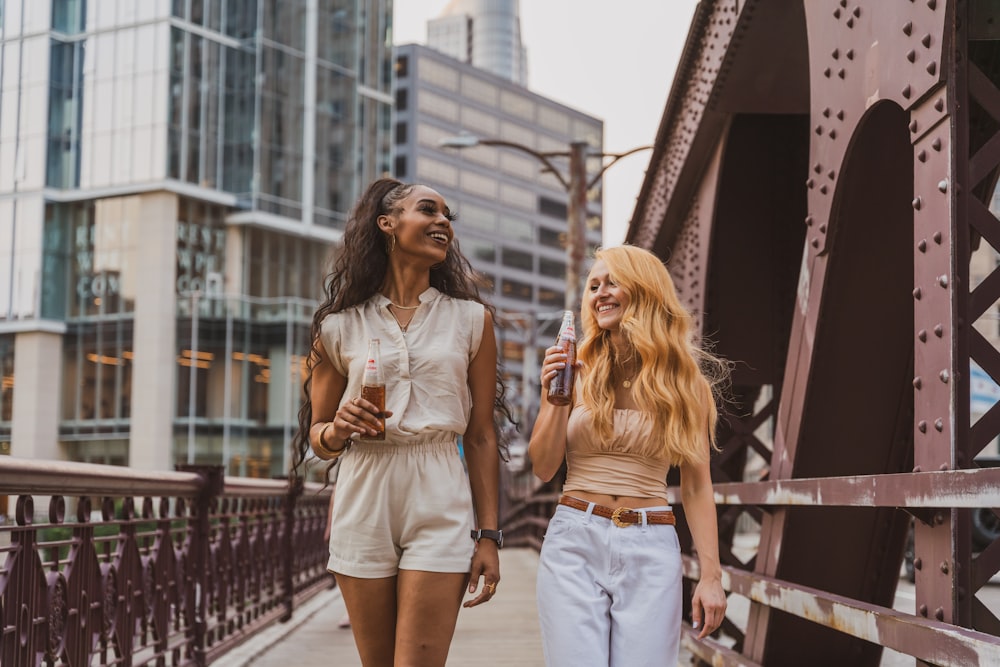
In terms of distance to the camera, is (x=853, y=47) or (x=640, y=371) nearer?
(x=640, y=371)

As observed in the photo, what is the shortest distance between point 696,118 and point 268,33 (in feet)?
139

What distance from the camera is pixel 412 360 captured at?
394cm

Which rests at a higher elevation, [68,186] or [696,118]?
[68,186]

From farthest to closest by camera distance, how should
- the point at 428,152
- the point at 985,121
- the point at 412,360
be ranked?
the point at 428,152
the point at 985,121
the point at 412,360

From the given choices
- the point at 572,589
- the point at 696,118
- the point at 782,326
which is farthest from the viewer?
the point at 782,326

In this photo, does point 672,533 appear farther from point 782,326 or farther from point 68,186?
point 68,186

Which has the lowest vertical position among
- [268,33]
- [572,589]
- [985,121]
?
[572,589]

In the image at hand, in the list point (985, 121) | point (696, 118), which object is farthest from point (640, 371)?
point (696, 118)

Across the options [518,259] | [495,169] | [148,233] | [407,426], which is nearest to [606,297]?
[407,426]

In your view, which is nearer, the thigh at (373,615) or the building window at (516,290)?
the thigh at (373,615)

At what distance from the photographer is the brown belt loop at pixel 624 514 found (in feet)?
12.2

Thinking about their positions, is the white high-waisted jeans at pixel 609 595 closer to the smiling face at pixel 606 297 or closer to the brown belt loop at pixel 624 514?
the brown belt loop at pixel 624 514

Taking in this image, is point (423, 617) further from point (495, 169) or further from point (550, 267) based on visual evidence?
point (550, 267)

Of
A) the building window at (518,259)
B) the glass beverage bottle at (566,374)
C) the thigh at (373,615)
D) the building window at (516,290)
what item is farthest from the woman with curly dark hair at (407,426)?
the building window at (518,259)
